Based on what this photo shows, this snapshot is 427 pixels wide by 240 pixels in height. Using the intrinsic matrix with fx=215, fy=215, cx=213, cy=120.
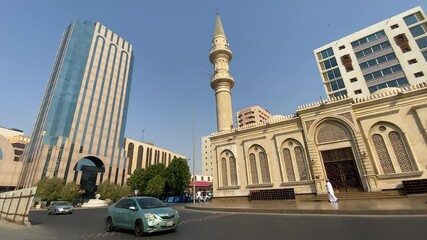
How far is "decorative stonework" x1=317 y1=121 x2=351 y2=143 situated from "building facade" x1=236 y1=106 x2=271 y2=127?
6580 cm

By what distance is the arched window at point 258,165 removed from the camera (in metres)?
23.7

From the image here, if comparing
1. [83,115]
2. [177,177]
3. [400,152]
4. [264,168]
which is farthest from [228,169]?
[83,115]

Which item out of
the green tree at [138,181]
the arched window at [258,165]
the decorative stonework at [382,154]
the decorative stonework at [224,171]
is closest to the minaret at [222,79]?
the decorative stonework at [224,171]

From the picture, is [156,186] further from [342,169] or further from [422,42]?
[422,42]

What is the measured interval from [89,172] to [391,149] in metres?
57.6

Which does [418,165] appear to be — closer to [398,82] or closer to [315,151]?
[315,151]

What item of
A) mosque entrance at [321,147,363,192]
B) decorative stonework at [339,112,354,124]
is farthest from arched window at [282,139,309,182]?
decorative stonework at [339,112,354,124]

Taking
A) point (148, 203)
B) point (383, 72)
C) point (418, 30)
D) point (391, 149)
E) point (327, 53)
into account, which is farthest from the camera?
point (327, 53)

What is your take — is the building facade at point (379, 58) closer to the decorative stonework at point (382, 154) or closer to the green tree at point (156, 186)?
the decorative stonework at point (382, 154)

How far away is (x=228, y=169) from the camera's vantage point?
87.4ft

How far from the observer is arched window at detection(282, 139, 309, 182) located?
70.3 feet

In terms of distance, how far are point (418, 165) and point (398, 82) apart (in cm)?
2853

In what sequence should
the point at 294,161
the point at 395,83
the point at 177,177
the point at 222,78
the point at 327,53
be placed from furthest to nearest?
1. the point at 327,53
2. the point at 177,177
3. the point at 395,83
4. the point at 222,78
5. the point at 294,161

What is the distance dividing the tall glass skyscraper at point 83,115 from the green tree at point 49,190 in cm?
727
